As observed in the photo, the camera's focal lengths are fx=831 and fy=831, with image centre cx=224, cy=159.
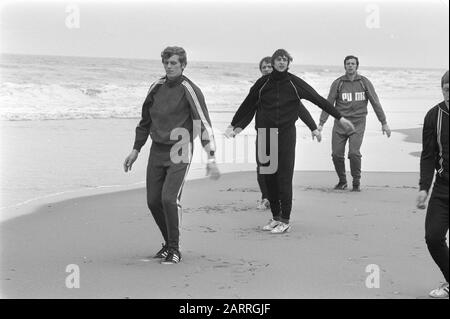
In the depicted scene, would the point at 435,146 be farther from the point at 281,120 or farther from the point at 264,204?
the point at 264,204

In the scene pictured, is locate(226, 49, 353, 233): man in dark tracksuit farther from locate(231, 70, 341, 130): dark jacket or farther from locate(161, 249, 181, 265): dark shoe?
locate(161, 249, 181, 265): dark shoe

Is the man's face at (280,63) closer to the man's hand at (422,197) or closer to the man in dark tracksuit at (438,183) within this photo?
the man in dark tracksuit at (438,183)

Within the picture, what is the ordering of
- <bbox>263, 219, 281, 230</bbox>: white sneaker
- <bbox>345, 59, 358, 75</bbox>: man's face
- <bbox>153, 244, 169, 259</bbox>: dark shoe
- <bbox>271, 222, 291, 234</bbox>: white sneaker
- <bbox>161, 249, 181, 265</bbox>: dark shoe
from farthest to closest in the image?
1. <bbox>345, 59, 358, 75</bbox>: man's face
2. <bbox>263, 219, 281, 230</bbox>: white sneaker
3. <bbox>271, 222, 291, 234</bbox>: white sneaker
4. <bbox>153, 244, 169, 259</bbox>: dark shoe
5. <bbox>161, 249, 181, 265</bbox>: dark shoe

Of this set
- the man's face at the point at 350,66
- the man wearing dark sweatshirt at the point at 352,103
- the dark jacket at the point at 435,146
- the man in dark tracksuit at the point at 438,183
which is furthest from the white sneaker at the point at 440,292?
the man's face at the point at 350,66

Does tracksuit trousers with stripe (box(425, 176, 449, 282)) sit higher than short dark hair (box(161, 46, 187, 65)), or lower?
lower

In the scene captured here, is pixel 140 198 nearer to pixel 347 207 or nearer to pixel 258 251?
pixel 347 207

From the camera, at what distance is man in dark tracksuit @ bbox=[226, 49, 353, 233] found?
8.12 meters

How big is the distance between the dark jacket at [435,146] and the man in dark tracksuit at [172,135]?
1.95 meters

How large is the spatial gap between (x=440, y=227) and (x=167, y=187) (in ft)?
7.63

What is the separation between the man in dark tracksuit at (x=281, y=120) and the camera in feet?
26.7

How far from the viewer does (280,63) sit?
806cm

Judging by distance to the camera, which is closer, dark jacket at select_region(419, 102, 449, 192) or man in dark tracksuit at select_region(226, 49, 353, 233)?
dark jacket at select_region(419, 102, 449, 192)

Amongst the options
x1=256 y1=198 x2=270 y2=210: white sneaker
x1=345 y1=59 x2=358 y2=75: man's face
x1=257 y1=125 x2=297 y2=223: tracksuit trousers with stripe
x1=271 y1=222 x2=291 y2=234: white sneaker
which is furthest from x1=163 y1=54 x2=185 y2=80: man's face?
x1=345 y1=59 x2=358 y2=75: man's face

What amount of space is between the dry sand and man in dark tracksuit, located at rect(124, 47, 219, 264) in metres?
0.42
